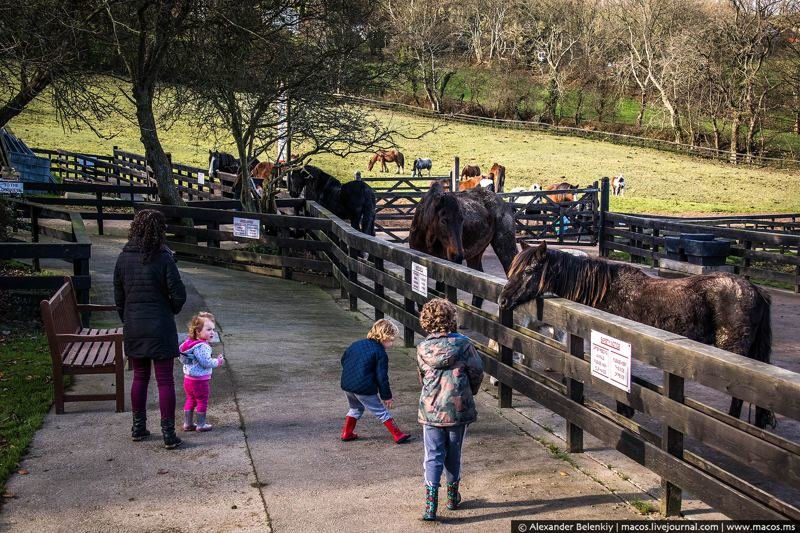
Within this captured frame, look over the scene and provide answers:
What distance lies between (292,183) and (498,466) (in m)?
13.9

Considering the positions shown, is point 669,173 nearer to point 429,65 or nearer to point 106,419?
point 429,65

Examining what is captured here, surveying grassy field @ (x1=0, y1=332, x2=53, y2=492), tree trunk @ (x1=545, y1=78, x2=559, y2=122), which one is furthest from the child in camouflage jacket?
tree trunk @ (x1=545, y1=78, x2=559, y2=122)

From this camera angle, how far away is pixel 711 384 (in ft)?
15.8

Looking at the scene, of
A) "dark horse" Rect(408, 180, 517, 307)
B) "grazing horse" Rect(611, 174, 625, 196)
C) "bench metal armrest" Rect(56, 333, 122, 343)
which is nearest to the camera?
"bench metal armrest" Rect(56, 333, 122, 343)

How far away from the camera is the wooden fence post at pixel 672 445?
5.23m

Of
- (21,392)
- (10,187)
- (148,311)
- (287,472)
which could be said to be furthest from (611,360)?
(10,187)

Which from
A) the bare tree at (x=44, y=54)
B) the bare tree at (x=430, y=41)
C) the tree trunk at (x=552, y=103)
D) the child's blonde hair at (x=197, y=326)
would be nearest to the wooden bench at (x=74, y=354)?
the child's blonde hair at (x=197, y=326)

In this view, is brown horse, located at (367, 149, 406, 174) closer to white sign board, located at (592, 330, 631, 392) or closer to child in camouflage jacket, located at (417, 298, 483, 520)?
white sign board, located at (592, 330, 631, 392)

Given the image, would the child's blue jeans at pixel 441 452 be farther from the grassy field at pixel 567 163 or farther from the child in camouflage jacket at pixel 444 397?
the grassy field at pixel 567 163

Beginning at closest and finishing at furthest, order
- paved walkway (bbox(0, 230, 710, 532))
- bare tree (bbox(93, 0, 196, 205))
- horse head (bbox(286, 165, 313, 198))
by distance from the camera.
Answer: paved walkway (bbox(0, 230, 710, 532)), bare tree (bbox(93, 0, 196, 205)), horse head (bbox(286, 165, 313, 198))

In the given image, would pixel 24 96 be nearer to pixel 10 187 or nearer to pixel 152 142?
pixel 10 187

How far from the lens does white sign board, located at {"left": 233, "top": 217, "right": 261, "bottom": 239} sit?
49.6ft

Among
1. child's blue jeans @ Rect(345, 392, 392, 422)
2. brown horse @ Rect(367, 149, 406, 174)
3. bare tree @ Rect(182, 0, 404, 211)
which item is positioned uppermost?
bare tree @ Rect(182, 0, 404, 211)

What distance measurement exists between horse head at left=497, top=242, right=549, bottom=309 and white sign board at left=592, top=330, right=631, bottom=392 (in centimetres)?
119
